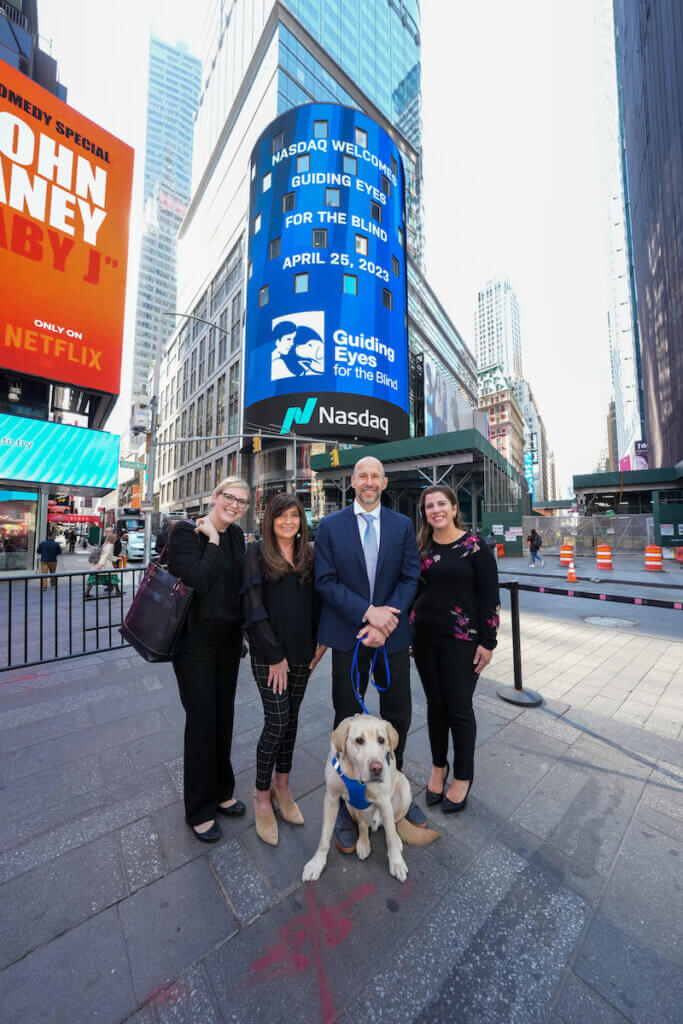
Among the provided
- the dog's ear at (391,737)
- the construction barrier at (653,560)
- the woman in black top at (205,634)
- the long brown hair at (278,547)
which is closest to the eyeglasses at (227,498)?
the woman in black top at (205,634)

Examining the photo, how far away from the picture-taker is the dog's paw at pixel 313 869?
2064 mm

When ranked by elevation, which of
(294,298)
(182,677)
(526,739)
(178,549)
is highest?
(294,298)

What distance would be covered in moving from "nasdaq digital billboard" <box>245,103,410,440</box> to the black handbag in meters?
26.6

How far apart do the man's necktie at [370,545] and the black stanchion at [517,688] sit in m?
2.40

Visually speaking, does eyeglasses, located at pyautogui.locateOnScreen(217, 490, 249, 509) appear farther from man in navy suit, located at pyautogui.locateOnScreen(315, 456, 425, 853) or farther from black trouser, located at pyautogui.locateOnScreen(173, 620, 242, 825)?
black trouser, located at pyautogui.locateOnScreen(173, 620, 242, 825)

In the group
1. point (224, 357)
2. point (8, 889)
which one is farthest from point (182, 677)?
point (224, 357)

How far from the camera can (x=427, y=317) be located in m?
53.8

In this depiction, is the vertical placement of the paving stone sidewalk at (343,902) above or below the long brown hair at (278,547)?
below

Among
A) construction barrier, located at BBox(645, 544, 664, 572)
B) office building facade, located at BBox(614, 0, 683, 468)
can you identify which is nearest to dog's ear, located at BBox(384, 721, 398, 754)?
construction barrier, located at BBox(645, 544, 664, 572)

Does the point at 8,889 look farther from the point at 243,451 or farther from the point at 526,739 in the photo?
the point at 243,451

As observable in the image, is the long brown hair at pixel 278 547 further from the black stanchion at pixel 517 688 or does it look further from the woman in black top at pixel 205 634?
the black stanchion at pixel 517 688

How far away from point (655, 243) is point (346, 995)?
49113 millimetres

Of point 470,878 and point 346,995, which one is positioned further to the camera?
point 470,878

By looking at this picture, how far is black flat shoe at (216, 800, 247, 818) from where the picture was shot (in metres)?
2.59
